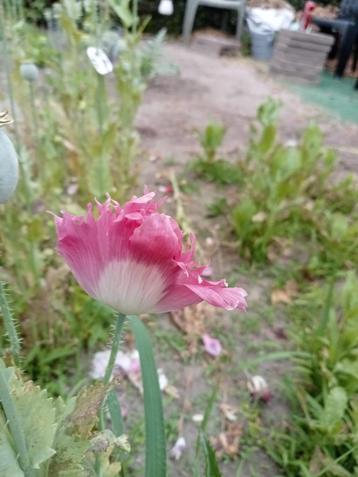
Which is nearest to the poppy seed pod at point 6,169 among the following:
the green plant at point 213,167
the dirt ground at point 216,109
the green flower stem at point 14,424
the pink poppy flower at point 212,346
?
the green flower stem at point 14,424

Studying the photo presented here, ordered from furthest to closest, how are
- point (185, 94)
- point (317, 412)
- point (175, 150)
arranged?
1. point (185, 94)
2. point (175, 150)
3. point (317, 412)

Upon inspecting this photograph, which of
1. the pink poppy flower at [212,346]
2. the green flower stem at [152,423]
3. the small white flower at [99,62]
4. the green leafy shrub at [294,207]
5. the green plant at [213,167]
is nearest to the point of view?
the green flower stem at [152,423]

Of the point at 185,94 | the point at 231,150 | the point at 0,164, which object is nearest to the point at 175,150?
the point at 231,150

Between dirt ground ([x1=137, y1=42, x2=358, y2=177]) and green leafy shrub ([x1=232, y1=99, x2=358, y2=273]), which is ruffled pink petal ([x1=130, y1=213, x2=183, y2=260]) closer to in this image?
green leafy shrub ([x1=232, y1=99, x2=358, y2=273])

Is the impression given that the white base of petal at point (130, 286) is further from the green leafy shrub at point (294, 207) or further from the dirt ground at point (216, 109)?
the dirt ground at point (216, 109)

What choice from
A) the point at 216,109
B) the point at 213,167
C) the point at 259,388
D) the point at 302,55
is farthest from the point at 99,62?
the point at 302,55

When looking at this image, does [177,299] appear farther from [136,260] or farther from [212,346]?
[212,346]

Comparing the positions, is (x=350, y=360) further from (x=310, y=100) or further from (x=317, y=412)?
(x=310, y=100)
